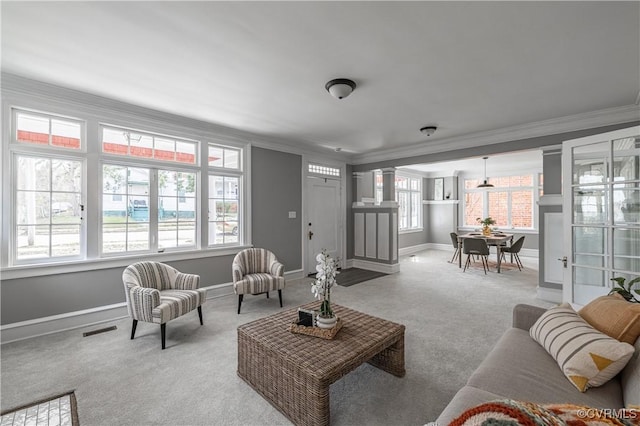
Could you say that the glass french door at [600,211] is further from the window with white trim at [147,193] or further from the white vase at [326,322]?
the window with white trim at [147,193]

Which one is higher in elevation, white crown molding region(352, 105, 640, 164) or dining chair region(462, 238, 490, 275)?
white crown molding region(352, 105, 640, 164)

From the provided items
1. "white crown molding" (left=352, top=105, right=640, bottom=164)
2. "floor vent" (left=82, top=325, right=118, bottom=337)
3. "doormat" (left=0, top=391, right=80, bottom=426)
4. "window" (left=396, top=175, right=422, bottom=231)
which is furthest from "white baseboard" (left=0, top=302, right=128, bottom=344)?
"window" (left=396, top=175, right=422, bottom=231)

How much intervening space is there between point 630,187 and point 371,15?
2.92 metres

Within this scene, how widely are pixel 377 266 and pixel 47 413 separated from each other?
5302 mm

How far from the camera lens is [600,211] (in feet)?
9.39

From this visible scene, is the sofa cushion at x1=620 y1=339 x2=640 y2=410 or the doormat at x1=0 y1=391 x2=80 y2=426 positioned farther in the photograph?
the doormat at x1=0 y1=391 x2=80 y2=426

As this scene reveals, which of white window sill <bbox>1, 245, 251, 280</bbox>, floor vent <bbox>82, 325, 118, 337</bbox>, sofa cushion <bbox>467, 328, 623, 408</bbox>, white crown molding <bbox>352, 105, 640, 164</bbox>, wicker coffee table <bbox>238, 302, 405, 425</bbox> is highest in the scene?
white crown molding <bbox>352, 105, 640, 164</bbox>

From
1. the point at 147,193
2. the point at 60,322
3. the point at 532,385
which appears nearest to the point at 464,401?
the point at 532,385

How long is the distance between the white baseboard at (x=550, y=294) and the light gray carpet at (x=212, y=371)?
293mm

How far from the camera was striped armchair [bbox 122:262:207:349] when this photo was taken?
2.69 metres

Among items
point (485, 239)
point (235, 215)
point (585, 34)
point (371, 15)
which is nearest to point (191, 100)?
point (235, 215)

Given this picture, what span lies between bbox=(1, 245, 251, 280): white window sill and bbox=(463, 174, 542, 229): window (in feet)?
25.6

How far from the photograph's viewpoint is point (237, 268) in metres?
3.71

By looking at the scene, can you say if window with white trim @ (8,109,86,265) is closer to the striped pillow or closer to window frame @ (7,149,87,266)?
window frame @ (7,149,87,266)
